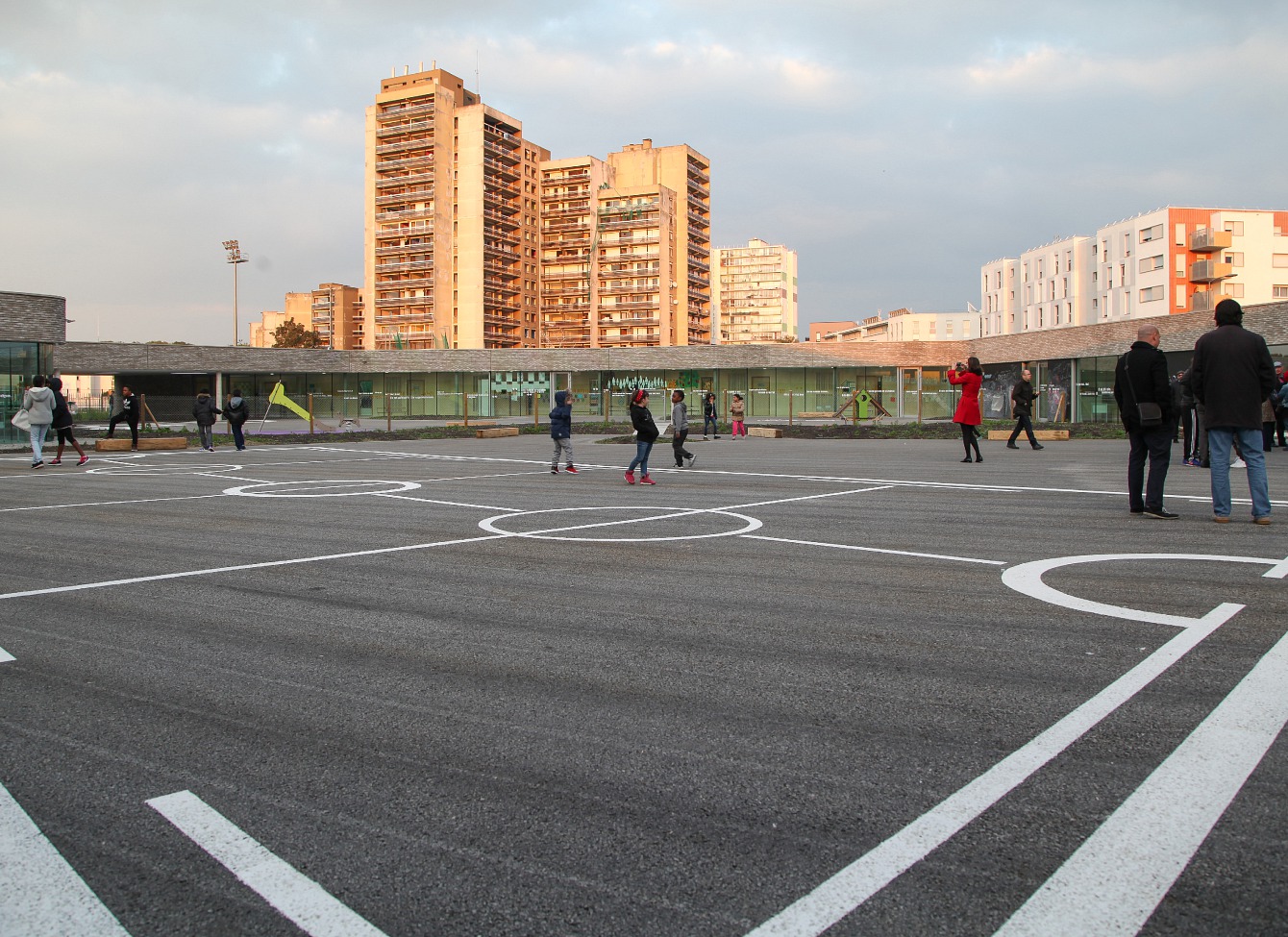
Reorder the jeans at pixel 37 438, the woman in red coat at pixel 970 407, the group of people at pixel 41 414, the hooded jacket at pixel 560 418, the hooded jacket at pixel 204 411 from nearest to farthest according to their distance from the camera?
the hooded jacket at pixel 560 418 → the woman in red coat at pixel 970 407 → the jeans at pixel 37 438 → the group of people at pixel 41 414 → the hooded jacket at pixel 204 411

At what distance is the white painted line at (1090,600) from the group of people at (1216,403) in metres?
1.84

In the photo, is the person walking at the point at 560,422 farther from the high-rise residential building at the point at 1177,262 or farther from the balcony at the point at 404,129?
the balcony at the point at 404,129

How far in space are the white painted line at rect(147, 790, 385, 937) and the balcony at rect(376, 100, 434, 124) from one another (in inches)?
4781

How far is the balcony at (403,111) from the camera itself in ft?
373

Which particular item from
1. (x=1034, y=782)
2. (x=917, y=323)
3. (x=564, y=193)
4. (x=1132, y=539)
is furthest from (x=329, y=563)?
(x=917, y=323)

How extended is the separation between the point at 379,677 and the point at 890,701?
2.14m

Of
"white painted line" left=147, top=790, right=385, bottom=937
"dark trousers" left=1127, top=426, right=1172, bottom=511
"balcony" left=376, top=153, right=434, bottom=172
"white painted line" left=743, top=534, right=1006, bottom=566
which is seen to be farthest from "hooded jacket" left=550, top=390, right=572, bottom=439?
"balcony" left=376, top=153, right=434, bottom=172

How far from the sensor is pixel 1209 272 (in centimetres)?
7519

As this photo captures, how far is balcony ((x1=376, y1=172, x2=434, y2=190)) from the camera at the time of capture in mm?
113562

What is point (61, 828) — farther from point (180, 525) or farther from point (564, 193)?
point (564, 193)

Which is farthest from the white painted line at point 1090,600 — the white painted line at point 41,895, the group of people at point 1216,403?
the white painted line at point 41,895

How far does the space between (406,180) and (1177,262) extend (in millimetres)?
84977

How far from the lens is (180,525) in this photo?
9.36 m

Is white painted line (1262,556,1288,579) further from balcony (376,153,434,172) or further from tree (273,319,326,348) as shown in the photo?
tree (273,319,326,348)
